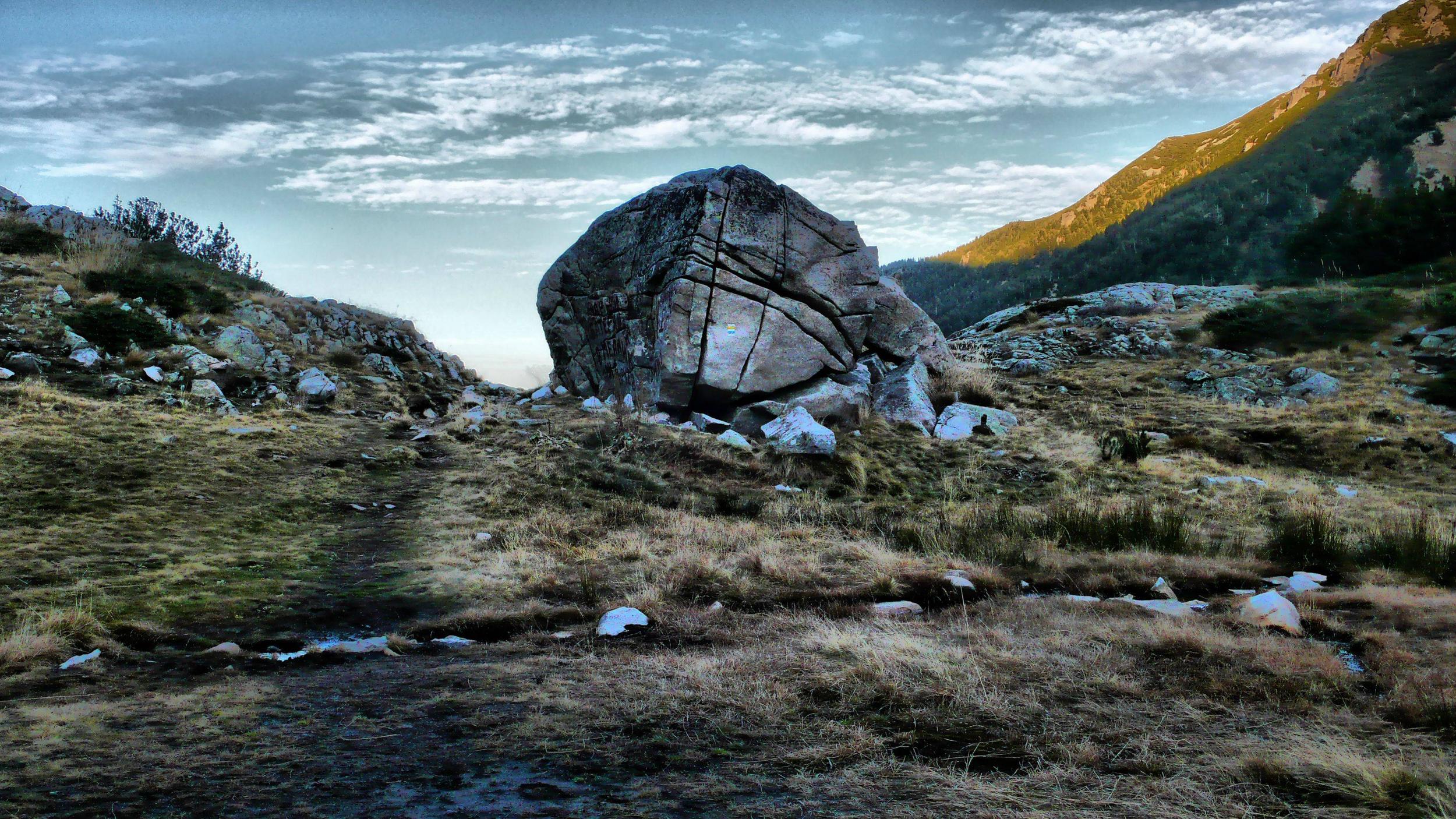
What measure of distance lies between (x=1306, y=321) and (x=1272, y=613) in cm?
2457

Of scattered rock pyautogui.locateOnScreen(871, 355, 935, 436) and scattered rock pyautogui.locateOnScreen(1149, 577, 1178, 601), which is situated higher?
scattered rock pyautogui.locateOnScreen(871, 355, 935, 436)

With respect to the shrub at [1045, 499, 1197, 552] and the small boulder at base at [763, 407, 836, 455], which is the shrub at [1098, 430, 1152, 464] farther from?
the small boulder at base at [763, 407, 836, 455]

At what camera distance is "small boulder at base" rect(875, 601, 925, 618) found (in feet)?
20.0

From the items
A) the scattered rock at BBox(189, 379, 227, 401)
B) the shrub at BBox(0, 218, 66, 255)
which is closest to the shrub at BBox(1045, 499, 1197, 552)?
the scattered rock at BBox(189, 379, 227, 401)

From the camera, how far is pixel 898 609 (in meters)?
6.25

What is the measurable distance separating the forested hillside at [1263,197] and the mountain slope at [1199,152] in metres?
5.57

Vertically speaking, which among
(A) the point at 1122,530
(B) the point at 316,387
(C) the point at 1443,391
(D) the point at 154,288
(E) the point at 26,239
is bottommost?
(A) the point at 1122,530

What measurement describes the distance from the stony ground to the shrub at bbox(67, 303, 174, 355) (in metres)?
2.94

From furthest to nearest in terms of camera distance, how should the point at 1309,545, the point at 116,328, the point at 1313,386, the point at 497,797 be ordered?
1. the point at 1313,386
2. the point at 116,328
3. the point at 1309,545
4. the point at 497,797

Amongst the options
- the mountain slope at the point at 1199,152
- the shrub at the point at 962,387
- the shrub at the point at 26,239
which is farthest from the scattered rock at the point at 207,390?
the mountain slope at the point at 1199,152

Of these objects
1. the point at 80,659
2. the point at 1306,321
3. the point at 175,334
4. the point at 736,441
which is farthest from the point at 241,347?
the point at 1306,321

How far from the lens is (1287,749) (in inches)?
126

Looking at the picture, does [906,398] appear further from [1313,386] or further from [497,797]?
[497,797]

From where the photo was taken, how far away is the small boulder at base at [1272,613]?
5320 mm
